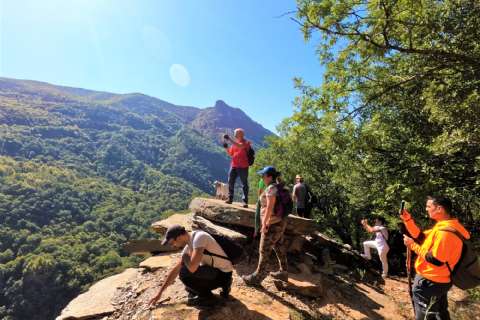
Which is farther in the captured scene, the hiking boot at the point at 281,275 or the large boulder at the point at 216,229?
the large boulder at the point at 216,229

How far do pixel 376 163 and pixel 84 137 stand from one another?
20805 cm

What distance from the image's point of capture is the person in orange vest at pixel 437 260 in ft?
11.5

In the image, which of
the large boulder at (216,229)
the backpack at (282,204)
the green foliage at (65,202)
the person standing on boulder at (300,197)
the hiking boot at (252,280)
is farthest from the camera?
the green foliage at (65,202)

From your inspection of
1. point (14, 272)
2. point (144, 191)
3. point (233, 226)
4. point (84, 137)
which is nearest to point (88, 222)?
point (14, 272)

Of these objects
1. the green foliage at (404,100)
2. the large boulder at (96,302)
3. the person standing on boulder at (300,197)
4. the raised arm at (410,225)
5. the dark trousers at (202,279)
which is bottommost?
the large boulder at (96,302)

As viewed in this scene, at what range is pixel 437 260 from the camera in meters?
3.50

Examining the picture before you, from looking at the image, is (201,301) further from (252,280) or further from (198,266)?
(252,280)

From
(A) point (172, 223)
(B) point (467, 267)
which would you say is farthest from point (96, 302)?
(B) point (467, 267)

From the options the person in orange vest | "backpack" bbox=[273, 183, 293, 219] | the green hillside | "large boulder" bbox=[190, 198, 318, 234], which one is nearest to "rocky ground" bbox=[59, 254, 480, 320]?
"large boulder" bbox=[190, 198, 318, 234]

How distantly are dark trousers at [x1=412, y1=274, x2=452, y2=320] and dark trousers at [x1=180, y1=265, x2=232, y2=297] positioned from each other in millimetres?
2911

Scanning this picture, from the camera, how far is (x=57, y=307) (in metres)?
50.9

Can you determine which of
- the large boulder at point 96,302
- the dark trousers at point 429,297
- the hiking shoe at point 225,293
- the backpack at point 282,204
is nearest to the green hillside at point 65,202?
the large boulder at point 96,302

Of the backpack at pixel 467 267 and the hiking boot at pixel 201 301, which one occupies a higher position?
the backpack at pixel 467 267

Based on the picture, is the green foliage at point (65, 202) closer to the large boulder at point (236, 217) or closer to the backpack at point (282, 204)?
the large boulder at point (236, 217)
